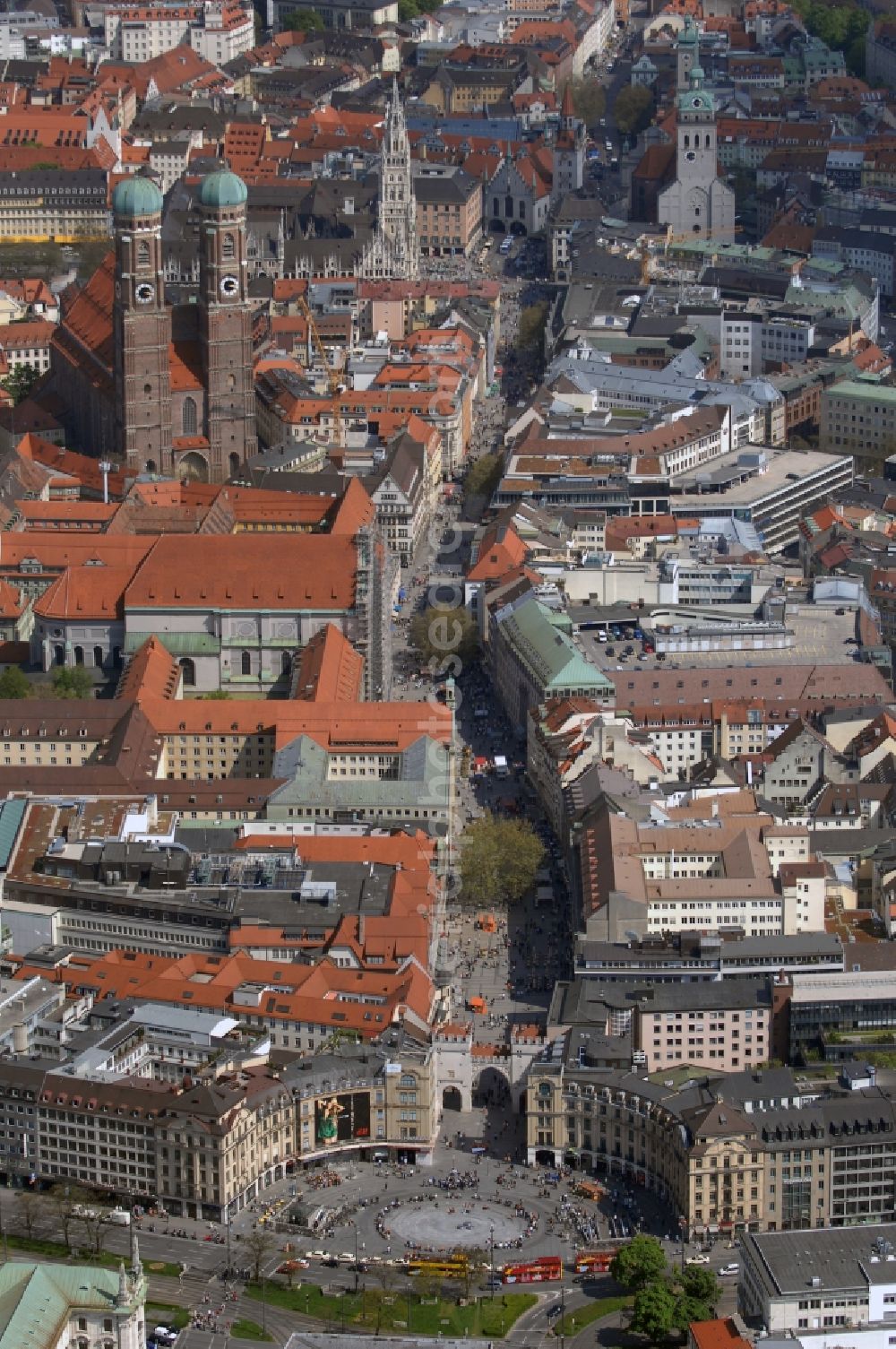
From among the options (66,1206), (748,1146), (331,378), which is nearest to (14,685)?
(66,1206)

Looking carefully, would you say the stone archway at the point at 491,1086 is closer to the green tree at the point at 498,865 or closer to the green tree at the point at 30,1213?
the green tree at the point at 498,865

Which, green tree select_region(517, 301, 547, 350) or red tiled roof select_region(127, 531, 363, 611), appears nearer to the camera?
red tiled roof select_region(127, 531, 363, 611)

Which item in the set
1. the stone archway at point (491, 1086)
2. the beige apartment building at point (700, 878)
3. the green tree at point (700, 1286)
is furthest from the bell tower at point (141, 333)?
the green tree at point (700, 1286)

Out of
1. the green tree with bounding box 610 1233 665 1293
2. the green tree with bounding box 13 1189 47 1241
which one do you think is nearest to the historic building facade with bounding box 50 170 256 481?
the green tree with bounding box 13 1189 47 1241

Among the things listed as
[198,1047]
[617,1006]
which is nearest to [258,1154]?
[198,1047]

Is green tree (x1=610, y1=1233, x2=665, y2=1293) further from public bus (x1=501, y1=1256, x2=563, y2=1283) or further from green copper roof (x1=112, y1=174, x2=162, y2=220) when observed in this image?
green copper roof (x1=112, y1=174, x2=162, y2=220)

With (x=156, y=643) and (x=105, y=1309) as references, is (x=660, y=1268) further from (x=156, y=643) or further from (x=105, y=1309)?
(x=156, y=643)
